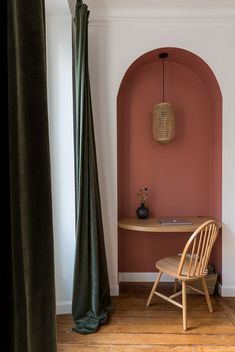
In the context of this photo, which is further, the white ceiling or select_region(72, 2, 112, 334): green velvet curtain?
the white ceiling

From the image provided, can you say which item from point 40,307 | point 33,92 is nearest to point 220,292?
point 40,307

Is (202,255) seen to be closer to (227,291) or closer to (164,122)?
(227,291)

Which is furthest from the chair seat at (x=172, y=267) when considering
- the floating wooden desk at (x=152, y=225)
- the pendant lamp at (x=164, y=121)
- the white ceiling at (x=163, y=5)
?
the white ceiling at (x=163, y=5)

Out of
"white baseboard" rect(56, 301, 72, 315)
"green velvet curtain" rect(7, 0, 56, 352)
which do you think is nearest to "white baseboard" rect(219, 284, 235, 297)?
"white baseboard" rect(56, 301, 72, 315)

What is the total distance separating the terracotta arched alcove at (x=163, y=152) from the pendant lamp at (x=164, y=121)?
16 centimetres

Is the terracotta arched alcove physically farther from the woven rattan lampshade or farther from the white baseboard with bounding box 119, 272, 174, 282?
the woven rattan lampshade

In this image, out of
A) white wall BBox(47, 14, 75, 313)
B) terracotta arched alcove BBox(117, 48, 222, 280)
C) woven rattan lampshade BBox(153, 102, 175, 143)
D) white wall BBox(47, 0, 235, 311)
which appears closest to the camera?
white wall BBox(47, 14, 75, 313)

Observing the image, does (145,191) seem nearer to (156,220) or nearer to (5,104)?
(156,220)

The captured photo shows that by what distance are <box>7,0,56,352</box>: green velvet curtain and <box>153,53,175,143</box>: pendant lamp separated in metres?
2.07

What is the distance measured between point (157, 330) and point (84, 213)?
1.10 meters

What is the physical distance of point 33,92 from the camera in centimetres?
84

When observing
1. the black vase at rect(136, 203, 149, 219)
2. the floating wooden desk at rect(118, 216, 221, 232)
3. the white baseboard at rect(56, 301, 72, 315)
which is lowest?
the white baseboard at rect(56, 301, 72, 315)

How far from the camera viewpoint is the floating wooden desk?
2.49 m

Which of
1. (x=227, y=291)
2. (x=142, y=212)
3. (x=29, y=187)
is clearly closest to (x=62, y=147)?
(x=142, y=212)
